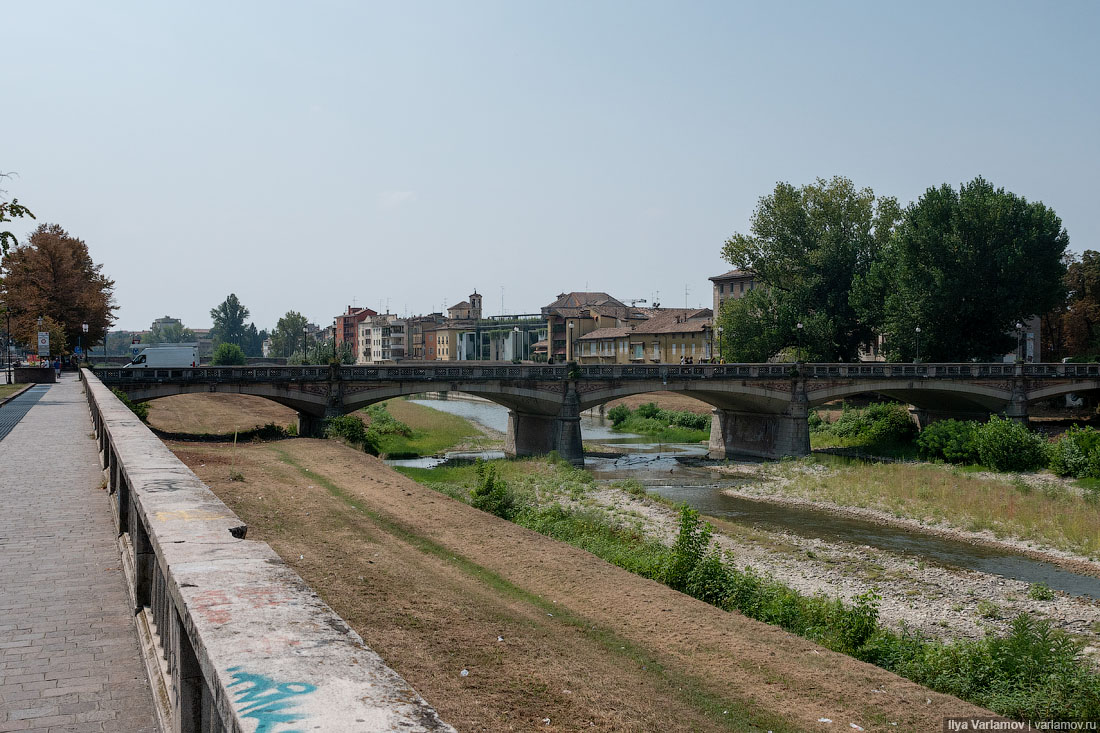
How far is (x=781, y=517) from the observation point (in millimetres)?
35031

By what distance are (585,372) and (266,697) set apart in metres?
48.3

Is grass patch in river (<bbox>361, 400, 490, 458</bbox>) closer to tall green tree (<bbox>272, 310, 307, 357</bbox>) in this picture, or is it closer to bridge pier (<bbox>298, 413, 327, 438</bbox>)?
bridge pier (<bbox>298, 413, 327, 438</bbox>)

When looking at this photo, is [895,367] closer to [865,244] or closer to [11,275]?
[865,244]

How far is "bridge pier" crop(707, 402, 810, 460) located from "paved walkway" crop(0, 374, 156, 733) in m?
44.6

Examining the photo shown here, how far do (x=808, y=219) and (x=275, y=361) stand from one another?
3373 inches

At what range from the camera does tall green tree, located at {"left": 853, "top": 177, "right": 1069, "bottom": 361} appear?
58375 mm

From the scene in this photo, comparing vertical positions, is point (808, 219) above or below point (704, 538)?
above

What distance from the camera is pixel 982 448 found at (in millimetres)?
44250

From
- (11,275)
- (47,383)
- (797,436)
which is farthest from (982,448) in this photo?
(11,275)

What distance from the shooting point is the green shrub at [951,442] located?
45781mm

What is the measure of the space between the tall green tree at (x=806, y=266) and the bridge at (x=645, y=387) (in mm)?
8888

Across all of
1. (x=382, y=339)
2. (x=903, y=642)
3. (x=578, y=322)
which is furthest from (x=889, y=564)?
(x=382, y=339)

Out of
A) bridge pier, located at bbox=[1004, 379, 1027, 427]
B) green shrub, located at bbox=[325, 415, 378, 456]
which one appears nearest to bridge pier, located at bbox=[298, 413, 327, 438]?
green shrub, located at bbox=[325, 415, 378, 456]

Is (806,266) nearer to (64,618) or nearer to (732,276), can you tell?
(732,276)
